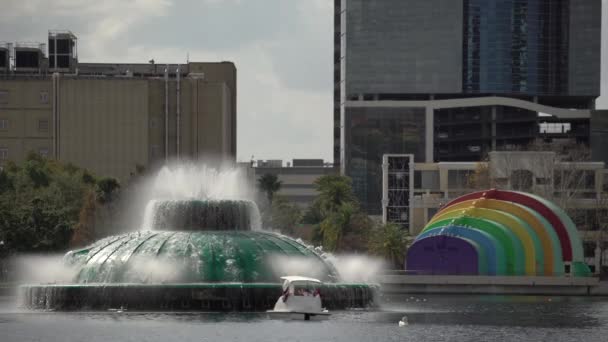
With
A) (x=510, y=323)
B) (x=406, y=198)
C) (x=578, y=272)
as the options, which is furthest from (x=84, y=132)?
(x=510, y=323)

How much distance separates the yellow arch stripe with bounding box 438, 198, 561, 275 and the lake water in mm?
40892

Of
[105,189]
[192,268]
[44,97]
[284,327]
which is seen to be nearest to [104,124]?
[44,97]

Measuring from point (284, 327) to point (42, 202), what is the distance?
63.9 meters

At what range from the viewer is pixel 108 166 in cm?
18675

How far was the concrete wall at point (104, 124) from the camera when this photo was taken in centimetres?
18600

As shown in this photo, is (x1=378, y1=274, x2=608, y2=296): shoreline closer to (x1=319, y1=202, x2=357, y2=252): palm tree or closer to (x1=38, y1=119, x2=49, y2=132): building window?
(x1=319, y1=202, x2=357, y2=252): palm tree

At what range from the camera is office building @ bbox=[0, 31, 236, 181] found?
18550 cm

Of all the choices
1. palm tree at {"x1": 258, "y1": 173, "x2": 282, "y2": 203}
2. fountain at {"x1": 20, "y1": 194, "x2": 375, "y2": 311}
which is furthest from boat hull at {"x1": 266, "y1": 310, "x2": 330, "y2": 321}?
palm tree at {"x1": 258, "y1": 173, "x2": 282, "y2": 203}

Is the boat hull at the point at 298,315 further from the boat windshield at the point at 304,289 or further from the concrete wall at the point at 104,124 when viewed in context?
the concrete wall at the point at 104,124

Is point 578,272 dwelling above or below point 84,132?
below

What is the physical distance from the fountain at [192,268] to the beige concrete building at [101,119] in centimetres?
11613

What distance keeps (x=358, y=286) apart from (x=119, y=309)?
34.8ft

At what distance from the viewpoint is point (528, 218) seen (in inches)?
4636

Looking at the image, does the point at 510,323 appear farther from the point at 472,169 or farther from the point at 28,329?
the point at 472,169
